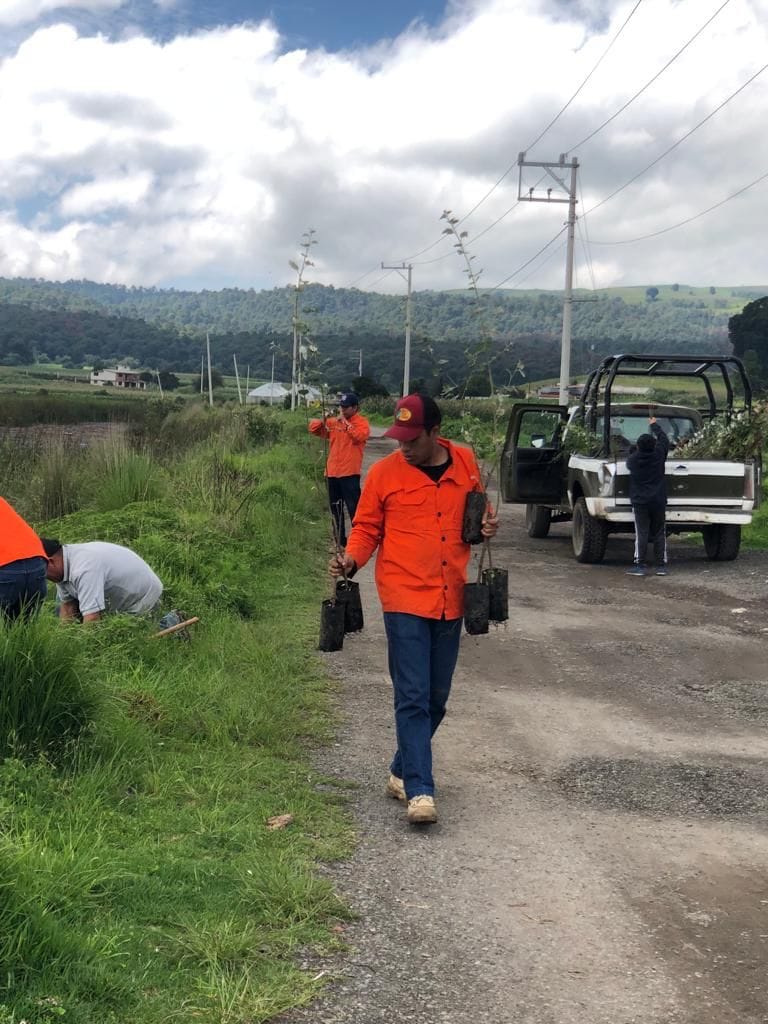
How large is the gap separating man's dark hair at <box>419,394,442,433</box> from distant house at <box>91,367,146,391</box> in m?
99.0

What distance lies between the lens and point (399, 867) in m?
4.56

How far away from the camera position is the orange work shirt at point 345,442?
12.5 meters

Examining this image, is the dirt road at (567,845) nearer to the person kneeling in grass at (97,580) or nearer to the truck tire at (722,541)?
the person kneeling in grass at (97,580)

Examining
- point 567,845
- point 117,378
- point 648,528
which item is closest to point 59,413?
point 648,528

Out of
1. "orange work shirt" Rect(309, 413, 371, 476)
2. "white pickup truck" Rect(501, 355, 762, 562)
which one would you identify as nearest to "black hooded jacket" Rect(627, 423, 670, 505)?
"white pickup truck" Rect(501, 355, 762, 562)

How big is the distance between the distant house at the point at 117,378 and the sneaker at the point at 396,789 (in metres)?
98.9

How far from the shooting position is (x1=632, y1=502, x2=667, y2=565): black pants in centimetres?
1308

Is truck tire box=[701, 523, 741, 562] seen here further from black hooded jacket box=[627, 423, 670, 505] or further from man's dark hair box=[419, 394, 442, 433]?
man's dark hair box=[419, 394, 442, 433]

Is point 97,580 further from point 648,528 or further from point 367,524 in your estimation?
point 648,528

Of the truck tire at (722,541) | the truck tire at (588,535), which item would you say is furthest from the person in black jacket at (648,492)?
the truck tire at (722,541)

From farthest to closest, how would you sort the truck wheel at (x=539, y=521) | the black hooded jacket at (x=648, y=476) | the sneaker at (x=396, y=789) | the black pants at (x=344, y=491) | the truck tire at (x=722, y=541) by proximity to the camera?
the truck wheel at (x=539, y=521) < the truck tire at (x=722, y=541) < the black hooded jacket at (x=648, y=476) < the black pants at (x=344, y=491) < the sneaker at (x=396, y=789)

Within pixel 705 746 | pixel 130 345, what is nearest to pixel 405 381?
pixel 705 746

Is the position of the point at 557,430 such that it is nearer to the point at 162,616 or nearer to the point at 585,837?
the point at 162,616

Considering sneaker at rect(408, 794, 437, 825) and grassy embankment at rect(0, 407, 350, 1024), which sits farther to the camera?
sneaker at rect(408, 794, 437, 825)
